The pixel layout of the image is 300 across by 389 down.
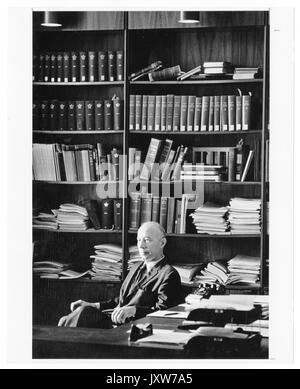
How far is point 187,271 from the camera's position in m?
4.78

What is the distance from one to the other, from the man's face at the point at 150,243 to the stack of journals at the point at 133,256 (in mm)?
399

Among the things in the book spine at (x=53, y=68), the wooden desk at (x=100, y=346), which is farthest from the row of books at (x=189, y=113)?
the wooden desk at (x=100, y=346)

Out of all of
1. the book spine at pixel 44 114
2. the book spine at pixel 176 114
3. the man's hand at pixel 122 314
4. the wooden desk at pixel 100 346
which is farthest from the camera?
the book spine at pixel 44 114

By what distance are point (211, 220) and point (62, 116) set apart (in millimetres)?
1264

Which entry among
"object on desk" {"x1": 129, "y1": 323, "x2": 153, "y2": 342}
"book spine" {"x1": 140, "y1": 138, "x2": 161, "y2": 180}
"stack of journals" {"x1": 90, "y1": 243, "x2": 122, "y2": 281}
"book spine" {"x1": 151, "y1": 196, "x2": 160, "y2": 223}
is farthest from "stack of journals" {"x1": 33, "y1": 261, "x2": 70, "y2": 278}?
"object on desk" {"x1": 129, "y1": 323, "x2": 153, "y2": 342}

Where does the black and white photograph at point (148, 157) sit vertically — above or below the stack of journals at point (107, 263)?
above

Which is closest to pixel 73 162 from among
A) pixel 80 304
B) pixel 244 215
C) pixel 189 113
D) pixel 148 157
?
pixel 148 157

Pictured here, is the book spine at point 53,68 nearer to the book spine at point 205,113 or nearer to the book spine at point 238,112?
the book spine at point 205,113

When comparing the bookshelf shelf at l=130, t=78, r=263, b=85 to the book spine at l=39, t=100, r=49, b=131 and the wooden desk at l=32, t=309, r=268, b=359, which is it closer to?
the book spine at l=39, t=100, r=49, b=131

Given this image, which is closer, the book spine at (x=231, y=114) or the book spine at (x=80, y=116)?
the book spine at (x=231, y=114)

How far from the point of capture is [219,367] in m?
3.02

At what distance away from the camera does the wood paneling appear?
4.50 metres

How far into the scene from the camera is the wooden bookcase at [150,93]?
4609 millimetres
